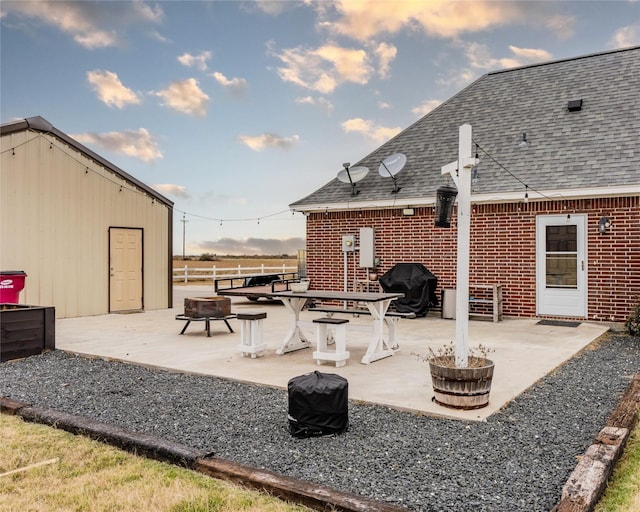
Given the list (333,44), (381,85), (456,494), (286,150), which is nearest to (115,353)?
(456,494)

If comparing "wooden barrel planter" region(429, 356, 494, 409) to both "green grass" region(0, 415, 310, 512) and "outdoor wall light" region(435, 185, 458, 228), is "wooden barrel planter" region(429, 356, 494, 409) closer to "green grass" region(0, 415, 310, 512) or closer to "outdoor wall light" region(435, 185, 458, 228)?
"outdoor wall light" region(435, 185, 458, 228)

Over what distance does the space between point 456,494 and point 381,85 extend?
1292 cm

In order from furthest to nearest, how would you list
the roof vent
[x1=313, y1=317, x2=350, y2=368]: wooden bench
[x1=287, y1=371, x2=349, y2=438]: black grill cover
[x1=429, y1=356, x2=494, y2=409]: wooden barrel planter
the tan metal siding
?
the roof vent
the tan metal siding
[x1=313, y1=317, x2=350, y2=368]: wooden bench
[x1=429, y1=356, x2=494, y2=409]: wooden barrel planter
[x1=287, y1=371, x2=349, y2=438]: black grill cover

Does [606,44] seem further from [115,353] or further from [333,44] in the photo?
[115,353]

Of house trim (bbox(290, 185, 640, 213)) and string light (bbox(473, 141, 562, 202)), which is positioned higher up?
string light (bbox(473, 141, 562, 202))

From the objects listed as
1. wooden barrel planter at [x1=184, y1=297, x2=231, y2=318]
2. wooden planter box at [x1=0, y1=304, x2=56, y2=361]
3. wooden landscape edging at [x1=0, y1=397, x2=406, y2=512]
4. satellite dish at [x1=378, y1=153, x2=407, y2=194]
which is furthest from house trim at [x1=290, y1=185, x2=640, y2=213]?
wooden landscape edging at [x1=0, y1=397, x2=406, y2=512]

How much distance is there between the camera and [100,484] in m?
3.21

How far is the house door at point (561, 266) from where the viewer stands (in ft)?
33.0

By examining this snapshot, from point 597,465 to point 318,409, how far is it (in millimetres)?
1854

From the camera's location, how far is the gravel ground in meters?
3.08

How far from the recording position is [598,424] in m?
4.21

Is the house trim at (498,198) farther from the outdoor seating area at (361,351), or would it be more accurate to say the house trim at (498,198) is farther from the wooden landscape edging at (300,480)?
the wooden landscape edging at (300,480)

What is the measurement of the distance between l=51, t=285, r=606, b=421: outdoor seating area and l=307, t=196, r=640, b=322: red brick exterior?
0.68 metres

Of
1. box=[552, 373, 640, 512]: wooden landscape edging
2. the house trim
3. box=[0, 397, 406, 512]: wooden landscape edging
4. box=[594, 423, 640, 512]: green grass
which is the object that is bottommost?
box=[594, 423, 640, 512]: green grass
